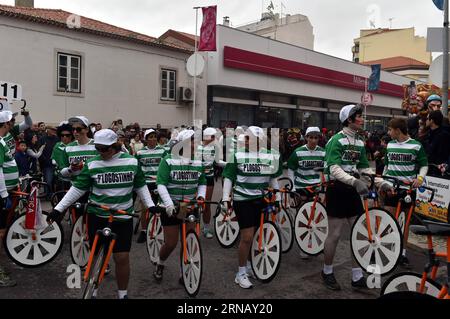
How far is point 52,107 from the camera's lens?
56.4 ft

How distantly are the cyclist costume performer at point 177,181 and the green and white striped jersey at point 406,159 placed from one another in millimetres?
2595

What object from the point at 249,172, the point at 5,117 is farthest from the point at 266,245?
the point at 5,117

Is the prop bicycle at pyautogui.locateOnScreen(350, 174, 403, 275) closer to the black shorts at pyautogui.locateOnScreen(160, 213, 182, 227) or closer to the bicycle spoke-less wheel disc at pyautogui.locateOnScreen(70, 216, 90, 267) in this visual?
the black shorts at pyautogui.locateOnScreen(160, 213, 182, 227)

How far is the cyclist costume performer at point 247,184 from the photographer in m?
5.01

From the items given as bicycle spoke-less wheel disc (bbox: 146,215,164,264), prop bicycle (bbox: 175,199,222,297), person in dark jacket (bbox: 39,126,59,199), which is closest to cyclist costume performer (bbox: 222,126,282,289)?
prop bicycle (bbox: 175,199,222,297)

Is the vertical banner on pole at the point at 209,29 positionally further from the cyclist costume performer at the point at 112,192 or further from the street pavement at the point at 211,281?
the cyclist costume performer at the point at 112,192

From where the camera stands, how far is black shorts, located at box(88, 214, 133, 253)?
4.18 meters

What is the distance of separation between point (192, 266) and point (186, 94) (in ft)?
59.6

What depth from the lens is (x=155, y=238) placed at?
568 centimetres

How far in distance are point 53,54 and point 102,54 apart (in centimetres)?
234

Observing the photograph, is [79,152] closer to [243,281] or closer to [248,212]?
[248,212]

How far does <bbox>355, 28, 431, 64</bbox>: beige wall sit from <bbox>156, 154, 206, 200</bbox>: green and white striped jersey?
200ft
